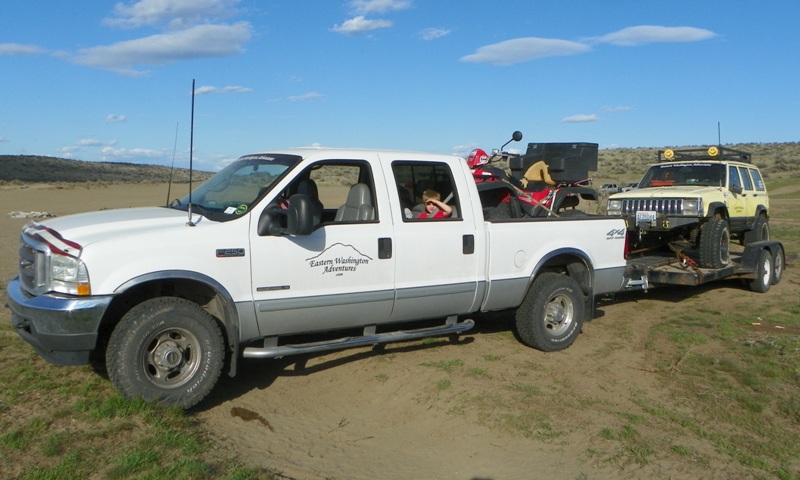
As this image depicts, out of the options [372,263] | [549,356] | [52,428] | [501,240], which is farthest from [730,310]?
[52,428]

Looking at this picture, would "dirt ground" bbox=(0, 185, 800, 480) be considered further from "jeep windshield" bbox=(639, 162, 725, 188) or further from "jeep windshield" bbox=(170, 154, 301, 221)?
"jeep windshield" bbox=(639, 162, 725, 188)

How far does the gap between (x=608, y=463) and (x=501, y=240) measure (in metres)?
2.67

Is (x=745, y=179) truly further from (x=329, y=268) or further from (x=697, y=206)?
(x=329, y=268)

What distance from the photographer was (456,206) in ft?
23.6

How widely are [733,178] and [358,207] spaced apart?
28.8 ft

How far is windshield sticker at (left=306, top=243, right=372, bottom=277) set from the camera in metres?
6.14

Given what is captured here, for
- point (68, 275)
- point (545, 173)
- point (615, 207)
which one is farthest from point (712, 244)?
point (68, 275)

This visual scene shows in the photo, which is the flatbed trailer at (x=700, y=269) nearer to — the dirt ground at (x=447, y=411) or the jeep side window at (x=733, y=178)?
the dirt ground at (x=447, y=411)

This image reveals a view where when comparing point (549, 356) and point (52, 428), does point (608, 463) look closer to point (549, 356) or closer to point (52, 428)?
point (549, 356)

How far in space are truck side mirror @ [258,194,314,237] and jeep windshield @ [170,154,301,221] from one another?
187 millimetres

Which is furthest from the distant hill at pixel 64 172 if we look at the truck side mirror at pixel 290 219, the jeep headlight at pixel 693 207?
the truck side mirror at pixel 290 219

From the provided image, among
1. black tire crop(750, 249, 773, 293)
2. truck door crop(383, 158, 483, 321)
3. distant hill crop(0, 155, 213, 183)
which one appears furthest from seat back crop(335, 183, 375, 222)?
distant hill crop(0, 155, 213, 183)

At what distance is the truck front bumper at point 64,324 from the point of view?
17.0 ft

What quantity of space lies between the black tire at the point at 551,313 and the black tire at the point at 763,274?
5.00 m
